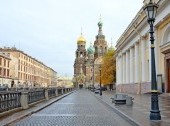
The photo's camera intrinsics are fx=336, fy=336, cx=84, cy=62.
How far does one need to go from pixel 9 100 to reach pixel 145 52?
30.1 metres

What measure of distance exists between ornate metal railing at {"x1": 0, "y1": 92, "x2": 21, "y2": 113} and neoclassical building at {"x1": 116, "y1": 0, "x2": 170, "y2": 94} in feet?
62.6

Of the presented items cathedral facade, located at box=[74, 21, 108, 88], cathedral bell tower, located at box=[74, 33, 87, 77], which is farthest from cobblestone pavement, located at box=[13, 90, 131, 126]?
cathedral bell tower, located at box=[74, 33, 87, 77]

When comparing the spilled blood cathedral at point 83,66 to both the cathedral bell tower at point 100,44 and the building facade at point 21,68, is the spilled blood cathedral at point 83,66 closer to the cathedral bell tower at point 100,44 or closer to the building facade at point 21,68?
the cathedral bell tower at point 100,44

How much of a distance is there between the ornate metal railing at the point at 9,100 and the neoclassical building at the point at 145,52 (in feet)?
62.6

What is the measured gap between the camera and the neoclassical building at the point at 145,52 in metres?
34.9

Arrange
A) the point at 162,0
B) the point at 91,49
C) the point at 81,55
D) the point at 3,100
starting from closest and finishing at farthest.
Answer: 1. the point at 3,100
2. the point at 162,0
3. the point at 81,55
4. the point at 91,49

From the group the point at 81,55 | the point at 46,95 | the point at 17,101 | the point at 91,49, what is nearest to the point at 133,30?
the point at 46,95

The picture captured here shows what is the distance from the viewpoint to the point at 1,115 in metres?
15.3

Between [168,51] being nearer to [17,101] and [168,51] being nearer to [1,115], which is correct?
[17,101]

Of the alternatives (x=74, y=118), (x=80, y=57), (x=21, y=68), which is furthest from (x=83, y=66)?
(x=74, y=118)

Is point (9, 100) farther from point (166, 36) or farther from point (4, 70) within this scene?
point (4, 70)

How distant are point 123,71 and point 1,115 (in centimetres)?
5340

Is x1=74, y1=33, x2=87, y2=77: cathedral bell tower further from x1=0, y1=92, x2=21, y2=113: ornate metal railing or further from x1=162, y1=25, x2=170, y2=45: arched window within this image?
x1=0, y1=92, x2=21, y2=113: ornate metal railing

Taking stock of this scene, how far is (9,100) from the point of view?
17.1 meters
